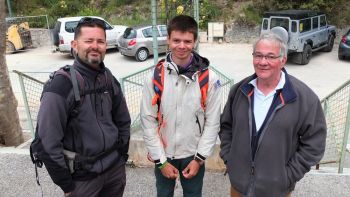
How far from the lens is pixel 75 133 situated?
2.31 m

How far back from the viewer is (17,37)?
1642 centimetres

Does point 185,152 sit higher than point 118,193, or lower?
higher

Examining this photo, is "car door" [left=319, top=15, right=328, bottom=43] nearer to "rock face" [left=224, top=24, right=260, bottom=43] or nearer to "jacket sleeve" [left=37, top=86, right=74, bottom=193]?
"rock face" [left=224, top=24, right=260, bottom=43]

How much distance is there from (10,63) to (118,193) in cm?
1384

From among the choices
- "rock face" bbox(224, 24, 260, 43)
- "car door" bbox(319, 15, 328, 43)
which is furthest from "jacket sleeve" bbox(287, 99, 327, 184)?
"rock face" bbox(224, 24, 260, 43)

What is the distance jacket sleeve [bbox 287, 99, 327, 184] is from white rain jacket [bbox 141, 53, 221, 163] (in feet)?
2.07

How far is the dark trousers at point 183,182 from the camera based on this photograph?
8.92ft

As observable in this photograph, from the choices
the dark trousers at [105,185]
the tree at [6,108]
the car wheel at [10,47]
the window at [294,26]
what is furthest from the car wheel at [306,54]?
the car wheel at [10,47]

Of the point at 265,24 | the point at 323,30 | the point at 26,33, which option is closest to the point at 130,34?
the point at 265,24

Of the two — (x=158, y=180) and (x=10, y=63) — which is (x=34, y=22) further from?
(x=158, y=180)

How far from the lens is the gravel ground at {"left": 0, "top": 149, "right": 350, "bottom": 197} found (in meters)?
3.51

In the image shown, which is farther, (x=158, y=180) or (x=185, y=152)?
(x=158, y=180)

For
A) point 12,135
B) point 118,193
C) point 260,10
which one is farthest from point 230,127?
point 260,10

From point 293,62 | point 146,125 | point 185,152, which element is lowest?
point 293,62
